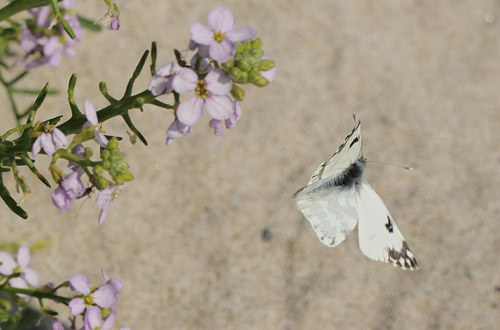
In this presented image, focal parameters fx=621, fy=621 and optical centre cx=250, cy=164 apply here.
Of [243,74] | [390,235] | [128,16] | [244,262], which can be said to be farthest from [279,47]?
[243,74]

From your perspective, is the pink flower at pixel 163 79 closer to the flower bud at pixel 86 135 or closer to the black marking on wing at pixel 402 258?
the flower bud at pixel 86 135

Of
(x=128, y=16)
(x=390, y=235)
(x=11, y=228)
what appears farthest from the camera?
(x=128, y=16)

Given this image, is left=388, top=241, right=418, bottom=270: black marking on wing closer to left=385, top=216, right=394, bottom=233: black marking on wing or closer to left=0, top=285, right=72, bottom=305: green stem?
left=385, top=216, right=394, bottom=233: black marking on wing

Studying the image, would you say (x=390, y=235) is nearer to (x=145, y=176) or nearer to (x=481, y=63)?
(x=145, y=176)

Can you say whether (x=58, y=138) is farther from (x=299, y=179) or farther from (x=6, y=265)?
(x=299, y=179)

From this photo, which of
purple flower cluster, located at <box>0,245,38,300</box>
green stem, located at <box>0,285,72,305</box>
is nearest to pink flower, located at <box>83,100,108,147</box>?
green stem, located at <box>0,285,72,305</box>

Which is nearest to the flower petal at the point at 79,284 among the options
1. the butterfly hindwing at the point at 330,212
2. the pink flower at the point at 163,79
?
the pink flower at the point at 163,79

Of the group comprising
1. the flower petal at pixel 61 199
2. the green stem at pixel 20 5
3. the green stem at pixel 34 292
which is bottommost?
the green stem at pixel 34 292

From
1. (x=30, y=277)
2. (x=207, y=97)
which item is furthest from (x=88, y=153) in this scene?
(x=30, y=277)
